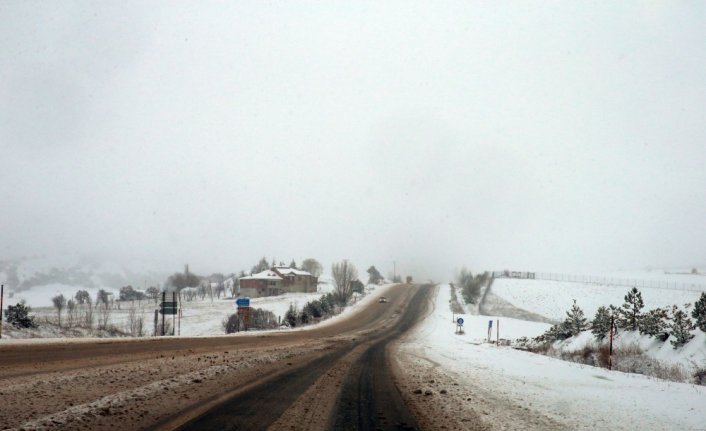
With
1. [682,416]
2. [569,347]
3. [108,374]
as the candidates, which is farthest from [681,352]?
[108,374]

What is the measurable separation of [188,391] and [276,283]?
109177 mm

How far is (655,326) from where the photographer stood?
21312 mm

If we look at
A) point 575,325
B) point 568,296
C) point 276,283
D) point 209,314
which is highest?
point 575,325

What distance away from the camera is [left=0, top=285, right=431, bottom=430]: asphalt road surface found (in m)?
7.05

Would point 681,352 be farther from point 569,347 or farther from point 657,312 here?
point 569,347

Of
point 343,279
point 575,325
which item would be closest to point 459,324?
point 575,325

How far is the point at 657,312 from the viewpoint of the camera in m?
22.5

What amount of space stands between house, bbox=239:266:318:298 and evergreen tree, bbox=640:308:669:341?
9726 cm

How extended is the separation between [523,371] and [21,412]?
1250 cm

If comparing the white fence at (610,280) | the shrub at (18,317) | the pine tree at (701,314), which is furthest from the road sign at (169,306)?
the white fence at (610,280)

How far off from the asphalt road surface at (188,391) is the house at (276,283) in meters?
99.1

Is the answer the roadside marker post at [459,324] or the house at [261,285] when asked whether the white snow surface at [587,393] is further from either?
the house at [261,285]

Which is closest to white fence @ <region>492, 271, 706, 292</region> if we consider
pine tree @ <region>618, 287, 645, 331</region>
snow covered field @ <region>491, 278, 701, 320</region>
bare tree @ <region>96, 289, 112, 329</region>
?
snow covered field @ <region>491, 278, 701, 320</region>

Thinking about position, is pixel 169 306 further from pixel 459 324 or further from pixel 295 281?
pixel 295 281
